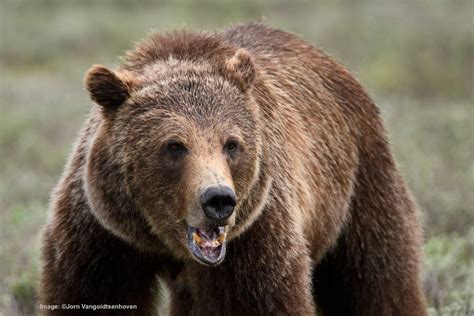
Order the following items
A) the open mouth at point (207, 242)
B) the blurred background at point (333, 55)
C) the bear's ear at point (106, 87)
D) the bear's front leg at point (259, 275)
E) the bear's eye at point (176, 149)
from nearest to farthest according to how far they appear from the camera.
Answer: the open mouth at point (207, 242) < the bear's eye at point (176, 149) < the bear's ear at point (106, 87) < the bear's front leg at point (259, 275) < the blurred background at point (333, 55)

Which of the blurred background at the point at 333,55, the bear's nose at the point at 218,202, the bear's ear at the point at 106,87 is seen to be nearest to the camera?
the bear's nose at the point at 218,202

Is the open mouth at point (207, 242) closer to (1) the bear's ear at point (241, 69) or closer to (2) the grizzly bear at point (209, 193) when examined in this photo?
(2) the grizzly bear at point (209, 193)

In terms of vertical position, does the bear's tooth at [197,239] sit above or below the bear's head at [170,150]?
below

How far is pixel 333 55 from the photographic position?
57.4 ft

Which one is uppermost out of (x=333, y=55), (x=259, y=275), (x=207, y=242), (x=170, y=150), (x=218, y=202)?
(x=333, y=55)

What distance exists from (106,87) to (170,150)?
469 mm

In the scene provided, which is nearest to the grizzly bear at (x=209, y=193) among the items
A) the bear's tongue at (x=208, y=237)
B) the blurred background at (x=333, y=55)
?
the bear's tongue at (x=208, y=237)

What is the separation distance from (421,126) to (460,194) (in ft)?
13.1

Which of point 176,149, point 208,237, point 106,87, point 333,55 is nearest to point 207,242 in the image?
point 208,237

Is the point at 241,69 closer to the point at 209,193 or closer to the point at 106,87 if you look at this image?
the point at 106,87

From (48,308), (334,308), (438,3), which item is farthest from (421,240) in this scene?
(438,3)

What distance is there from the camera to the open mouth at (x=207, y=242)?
15.0ft

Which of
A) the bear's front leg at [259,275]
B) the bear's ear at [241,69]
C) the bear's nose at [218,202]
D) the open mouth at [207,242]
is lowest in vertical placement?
the bear's front leg at [259,275]

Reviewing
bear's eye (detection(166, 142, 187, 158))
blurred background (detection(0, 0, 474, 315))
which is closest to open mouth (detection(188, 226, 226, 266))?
bear's eye (detection(166, 142, 187, 158))
